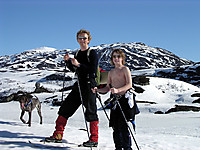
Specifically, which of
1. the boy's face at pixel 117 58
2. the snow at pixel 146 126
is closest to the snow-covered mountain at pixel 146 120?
the snow at pixel 146 126

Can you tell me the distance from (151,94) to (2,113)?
36.6 feet

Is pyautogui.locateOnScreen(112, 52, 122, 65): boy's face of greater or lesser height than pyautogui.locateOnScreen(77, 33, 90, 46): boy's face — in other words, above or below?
below

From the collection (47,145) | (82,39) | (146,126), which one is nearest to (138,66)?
(146,126)

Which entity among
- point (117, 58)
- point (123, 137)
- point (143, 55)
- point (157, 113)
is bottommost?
point (157, 113)

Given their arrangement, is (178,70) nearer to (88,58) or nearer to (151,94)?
(151,94)

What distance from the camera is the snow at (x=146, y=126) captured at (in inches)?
158

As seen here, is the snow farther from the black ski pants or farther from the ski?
the black ski pants

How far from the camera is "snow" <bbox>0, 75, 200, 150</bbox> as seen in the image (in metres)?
4.01

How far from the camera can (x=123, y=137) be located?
3.16 metres

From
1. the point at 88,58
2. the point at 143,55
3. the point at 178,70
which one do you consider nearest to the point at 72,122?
the point at 88,58

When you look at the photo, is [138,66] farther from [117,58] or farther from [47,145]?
[47,145]

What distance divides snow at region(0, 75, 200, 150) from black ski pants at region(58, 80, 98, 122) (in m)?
0.66

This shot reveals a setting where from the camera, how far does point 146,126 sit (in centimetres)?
869

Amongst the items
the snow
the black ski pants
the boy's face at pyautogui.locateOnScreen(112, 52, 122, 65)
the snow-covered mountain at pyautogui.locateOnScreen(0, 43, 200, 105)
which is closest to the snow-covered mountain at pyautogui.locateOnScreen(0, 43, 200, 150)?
the snow
